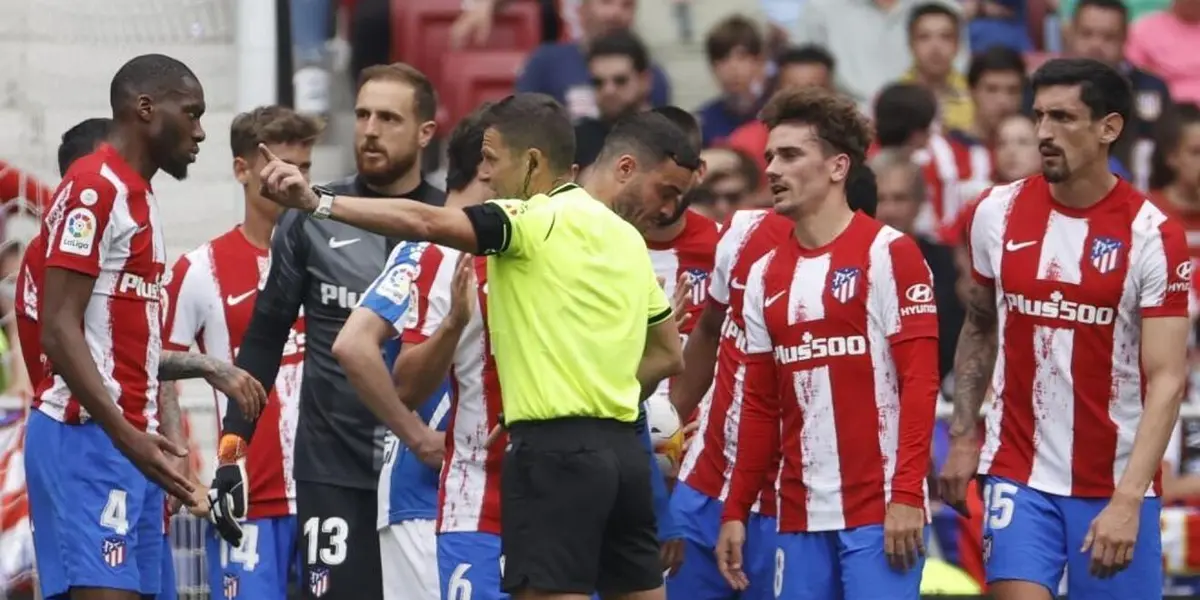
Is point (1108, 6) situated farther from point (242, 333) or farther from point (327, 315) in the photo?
point (327, 315)

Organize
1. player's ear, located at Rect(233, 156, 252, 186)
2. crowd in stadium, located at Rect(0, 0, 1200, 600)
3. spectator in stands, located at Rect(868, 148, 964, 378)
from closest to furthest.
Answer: crowd in stadium, located at Rect(0, 0, 1200, 600) < player's ear, located at Rect(233, 156, 252, 186) < spectator in stands, located at Rect(868, 148, 964, 378)

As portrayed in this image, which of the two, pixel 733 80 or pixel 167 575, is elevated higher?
pixel 733 80

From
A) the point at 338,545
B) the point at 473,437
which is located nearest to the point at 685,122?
the point at 473,437

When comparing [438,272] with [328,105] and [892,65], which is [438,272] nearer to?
[328,105]

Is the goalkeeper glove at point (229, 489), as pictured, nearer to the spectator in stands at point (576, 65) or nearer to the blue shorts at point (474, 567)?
the blue shorts at point (474, 567)

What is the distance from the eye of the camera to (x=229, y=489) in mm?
8734

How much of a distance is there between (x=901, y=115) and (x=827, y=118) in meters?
4.15

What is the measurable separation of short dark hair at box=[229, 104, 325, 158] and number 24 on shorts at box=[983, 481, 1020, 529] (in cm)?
323

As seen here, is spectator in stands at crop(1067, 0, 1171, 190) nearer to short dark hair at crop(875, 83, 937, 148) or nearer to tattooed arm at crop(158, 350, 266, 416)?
short dark hair at crop(875, 83, 937, 148)

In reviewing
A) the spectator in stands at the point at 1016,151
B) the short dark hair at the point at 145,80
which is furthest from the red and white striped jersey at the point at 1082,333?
the spectator in stands at the point at 1016,151

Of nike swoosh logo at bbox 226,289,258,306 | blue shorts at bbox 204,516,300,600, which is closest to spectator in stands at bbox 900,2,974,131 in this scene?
nike swoosh logo at bbox 226,289,258,306

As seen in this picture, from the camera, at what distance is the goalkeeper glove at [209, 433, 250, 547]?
8.74 metres

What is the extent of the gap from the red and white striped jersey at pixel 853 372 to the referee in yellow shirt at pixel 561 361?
94 centimetres

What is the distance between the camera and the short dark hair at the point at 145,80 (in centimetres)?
827
